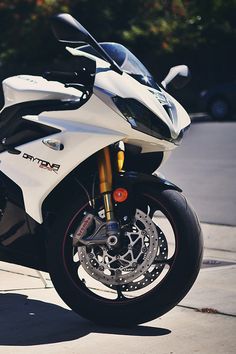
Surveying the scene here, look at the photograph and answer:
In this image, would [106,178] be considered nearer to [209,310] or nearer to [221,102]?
[209,310]

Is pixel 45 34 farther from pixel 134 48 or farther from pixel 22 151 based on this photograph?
pixel 22 151

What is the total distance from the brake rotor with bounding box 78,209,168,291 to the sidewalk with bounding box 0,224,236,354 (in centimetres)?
27

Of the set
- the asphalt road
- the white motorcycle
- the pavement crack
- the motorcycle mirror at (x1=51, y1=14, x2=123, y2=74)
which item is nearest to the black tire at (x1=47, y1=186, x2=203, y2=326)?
the white motorcycle

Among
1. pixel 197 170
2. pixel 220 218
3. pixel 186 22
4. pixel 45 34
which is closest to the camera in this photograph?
pixel 220 218

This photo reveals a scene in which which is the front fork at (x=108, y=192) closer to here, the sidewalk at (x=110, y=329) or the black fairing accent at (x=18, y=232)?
the black fairing accent at (x=18, y=232)

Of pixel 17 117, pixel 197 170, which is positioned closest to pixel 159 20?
pixel 197 170

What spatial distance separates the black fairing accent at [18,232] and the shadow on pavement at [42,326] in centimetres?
31

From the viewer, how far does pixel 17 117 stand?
5258 millimetres

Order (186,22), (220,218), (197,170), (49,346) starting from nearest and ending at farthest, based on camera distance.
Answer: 1. (49,346)
2. (220,218)
3. (197,170)
4. (186,22)

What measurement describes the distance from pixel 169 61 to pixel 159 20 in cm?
159

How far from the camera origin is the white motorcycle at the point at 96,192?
4.96 metres

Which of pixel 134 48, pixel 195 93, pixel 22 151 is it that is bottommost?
pixel 195 93

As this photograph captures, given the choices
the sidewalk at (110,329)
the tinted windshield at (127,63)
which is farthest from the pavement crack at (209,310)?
the tinted windshield at (127,63)

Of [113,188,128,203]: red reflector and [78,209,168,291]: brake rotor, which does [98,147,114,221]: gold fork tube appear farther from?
[78,209,168,291]: brake rotor
